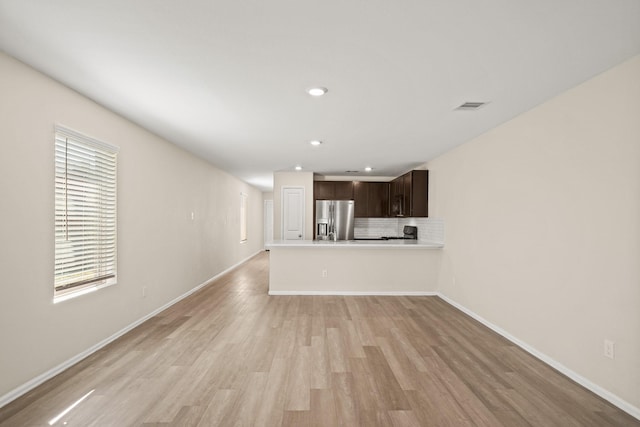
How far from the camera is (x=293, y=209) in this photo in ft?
25.1

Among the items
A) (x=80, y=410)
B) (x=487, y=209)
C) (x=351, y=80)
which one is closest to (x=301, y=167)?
(x=487, y=209)

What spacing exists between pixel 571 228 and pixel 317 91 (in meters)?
2.46

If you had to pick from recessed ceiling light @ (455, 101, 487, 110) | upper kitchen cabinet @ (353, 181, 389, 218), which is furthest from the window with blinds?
upper kitchen cabinet @ (353, 181, 389, 218)

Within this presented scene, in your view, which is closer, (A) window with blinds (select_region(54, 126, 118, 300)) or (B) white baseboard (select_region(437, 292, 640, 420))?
(B) white baseboard (select_region(437, 292, 640, 420))

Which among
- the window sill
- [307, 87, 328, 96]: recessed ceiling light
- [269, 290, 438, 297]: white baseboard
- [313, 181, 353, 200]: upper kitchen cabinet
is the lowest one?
[269, 290, 438, 297]: white baseboard

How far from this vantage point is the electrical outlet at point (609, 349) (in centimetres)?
237

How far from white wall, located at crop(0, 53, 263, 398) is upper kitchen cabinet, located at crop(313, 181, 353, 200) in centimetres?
306

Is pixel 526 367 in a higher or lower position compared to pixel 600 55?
lower

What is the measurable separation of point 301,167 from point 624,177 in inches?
210

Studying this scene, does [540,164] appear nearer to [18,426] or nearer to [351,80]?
[351,80]

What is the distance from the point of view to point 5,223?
7.41 ft

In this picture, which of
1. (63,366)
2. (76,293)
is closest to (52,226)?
(76,293)

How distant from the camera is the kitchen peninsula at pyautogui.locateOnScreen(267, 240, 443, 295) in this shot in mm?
5688

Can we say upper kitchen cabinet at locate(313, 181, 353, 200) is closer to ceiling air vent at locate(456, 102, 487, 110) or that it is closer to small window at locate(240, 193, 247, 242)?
small window at locate(240, 193, 247, 242)
